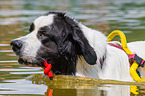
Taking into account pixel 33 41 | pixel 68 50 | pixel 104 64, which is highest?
pixel 33 41

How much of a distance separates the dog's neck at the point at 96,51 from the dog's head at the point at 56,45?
10 cm

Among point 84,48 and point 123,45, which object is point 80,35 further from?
point 123,45

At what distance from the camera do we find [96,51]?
18.5ft

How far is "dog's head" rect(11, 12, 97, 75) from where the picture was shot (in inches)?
217

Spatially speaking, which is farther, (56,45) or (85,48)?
(56,45)

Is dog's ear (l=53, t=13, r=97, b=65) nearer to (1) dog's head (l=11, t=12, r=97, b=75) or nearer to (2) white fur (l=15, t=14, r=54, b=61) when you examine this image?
(1) dog's head (l=11, t=12, r=97, b=75)

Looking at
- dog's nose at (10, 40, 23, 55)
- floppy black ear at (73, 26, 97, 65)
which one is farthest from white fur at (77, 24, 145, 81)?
dog's nose at (10, 40, 23, 55)

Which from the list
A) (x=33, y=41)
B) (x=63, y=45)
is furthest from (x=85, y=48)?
(x=33, y=41)

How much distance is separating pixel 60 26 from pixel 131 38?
19.6 ft

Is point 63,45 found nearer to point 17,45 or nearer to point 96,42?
point 96,42

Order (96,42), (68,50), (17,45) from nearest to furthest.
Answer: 1. (17,45)
2. (68,50)
3. (96,42)

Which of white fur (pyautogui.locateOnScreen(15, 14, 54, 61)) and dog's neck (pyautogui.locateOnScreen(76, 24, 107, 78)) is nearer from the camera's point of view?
white fur (pyautogui.locateOnScreen(15, 14, 54, 61))

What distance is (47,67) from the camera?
5.69 m

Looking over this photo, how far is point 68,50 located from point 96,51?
1.48ft
